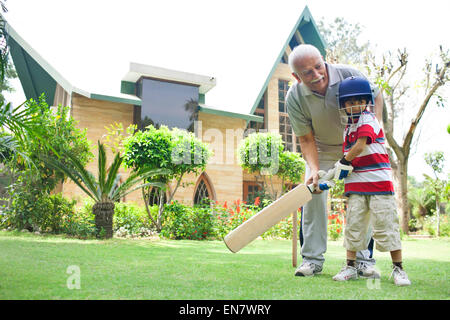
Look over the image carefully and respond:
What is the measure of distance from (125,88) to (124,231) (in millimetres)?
6661

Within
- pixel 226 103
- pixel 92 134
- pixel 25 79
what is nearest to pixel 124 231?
pixel 92 134

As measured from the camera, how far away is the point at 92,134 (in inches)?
476

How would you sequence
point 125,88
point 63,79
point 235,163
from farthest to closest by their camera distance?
point 235,163, point 125,88, point 63,79

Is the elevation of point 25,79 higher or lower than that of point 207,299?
higher

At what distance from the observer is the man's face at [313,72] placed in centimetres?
286

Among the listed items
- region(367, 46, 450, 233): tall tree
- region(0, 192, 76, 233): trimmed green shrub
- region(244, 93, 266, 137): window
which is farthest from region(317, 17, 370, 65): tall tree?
region(0, 192, 76, 233): trimmed green shrub

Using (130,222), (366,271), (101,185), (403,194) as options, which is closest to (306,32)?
(403,194)

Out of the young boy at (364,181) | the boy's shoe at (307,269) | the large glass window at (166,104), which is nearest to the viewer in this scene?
the young boy at (364,181)

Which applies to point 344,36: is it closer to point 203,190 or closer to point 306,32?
point 306,32

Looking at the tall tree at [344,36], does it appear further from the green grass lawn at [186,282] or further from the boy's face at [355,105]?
the green grass lawn at [186,282]

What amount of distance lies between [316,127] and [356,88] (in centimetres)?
69

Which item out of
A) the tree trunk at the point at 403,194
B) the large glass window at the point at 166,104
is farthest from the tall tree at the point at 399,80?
the large glass window at the point at 166,104

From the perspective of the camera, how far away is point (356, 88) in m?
2.67
